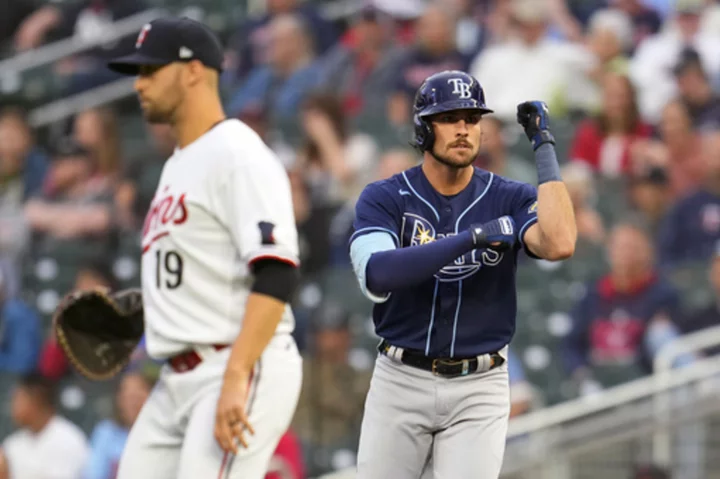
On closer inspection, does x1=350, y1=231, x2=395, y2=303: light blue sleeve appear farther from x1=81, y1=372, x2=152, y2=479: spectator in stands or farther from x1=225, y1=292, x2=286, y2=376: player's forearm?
x1=81, y1=372, x2=152, y2=479: spectator in stands

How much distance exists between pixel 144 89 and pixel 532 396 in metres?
4.19

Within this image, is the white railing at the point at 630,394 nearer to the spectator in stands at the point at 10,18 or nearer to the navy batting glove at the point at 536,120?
the navy batting glove at the point at 536,120

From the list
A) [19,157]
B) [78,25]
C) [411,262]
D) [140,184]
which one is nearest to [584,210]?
[140,184]

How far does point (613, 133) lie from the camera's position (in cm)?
877

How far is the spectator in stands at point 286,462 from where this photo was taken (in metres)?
7.30

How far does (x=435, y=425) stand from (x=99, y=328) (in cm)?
126

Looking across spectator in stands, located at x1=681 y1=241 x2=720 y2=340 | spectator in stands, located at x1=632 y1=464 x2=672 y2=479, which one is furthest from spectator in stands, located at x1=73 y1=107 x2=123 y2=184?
spectator in stands, located at x1=632 y1=464 x2=672 y2=479

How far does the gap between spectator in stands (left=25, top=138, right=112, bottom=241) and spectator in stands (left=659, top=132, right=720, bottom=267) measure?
414 centimetres

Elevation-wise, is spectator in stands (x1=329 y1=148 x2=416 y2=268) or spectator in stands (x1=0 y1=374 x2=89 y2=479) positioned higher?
spectator in stands (x1=329 y1=148 x2=416 y2=268)

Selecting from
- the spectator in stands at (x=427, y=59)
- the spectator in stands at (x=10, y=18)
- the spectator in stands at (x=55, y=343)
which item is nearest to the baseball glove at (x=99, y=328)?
the spectator in stands at (x=55, y=343)

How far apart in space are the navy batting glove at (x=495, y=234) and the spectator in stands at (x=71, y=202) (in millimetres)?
6660

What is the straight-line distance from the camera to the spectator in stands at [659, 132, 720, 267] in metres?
7.94

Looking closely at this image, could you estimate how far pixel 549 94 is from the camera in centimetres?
939

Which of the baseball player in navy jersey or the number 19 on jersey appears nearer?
the baseball player in navy jersey
